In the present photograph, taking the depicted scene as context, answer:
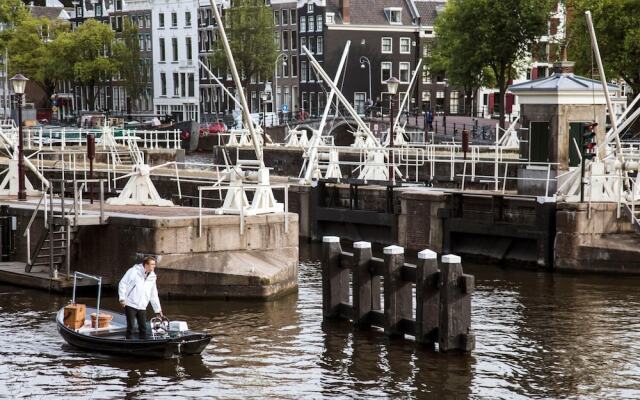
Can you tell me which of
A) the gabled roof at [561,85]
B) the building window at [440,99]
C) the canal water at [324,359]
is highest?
the building window at [440,99]

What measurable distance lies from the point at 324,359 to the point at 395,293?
2.04 meters

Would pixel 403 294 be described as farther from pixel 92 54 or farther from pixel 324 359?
pixel 92 54

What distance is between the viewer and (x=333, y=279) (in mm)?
30141

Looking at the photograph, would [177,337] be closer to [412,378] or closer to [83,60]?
[412,378]

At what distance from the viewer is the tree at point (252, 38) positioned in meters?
117

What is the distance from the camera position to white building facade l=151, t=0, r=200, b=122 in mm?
136375

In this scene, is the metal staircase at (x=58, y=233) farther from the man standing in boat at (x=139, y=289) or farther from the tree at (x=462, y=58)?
the tree at (x=462, y=58)

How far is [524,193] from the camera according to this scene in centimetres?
4297

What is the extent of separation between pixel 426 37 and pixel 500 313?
82.6 meters

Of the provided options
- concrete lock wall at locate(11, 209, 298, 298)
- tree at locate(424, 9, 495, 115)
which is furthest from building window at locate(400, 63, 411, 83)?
concrete lock wall at locate(11, 209, 298, 298)

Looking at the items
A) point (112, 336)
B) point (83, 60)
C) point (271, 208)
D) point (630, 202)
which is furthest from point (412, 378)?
point (83, 60)

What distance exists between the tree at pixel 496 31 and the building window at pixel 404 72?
28.8 m

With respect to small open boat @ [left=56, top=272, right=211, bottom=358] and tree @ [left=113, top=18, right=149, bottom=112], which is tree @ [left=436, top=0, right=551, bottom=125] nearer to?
small open boat @ [left=56, top=272, right=211, bottom=358]

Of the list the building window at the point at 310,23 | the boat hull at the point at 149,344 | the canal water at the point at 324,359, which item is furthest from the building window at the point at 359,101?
the boat hull at the point at 149,344
